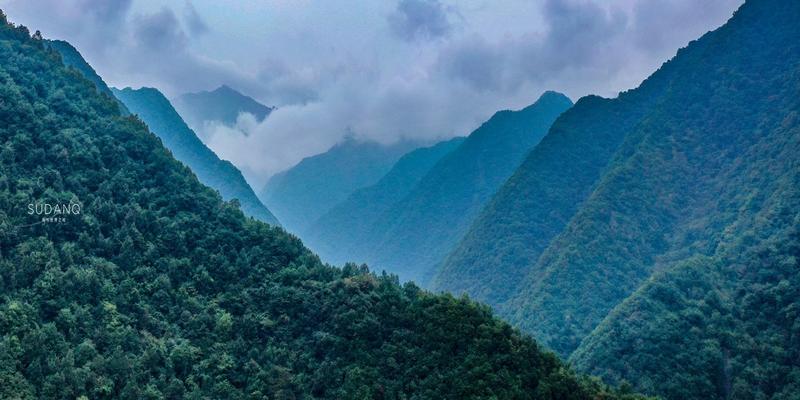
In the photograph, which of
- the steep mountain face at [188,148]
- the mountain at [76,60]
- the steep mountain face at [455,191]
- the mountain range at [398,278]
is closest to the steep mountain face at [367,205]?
the steep mountain face at [455,191]

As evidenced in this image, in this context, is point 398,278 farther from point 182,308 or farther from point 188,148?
point 188,148

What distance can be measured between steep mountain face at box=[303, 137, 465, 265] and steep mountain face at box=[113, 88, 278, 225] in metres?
63.3

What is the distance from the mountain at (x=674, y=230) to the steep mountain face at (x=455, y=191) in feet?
108

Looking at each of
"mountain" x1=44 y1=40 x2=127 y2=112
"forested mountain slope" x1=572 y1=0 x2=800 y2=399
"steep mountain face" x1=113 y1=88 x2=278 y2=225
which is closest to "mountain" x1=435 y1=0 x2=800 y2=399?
"forested mountain slope" x1=572 y1=0 x2=800 y2=399

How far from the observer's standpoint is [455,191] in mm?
146625

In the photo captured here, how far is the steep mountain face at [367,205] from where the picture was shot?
166125 mm

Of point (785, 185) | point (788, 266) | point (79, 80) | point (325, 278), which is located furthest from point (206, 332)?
point (785, 185)

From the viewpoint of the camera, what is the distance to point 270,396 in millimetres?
26859

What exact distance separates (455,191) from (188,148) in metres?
67.9

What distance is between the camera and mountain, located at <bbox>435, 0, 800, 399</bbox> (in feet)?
148

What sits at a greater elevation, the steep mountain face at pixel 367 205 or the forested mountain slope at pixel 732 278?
the steep mountain face at pixel 367 205

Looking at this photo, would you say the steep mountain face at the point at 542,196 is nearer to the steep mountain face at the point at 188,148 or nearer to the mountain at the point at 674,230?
the mountain at the point at 674,230

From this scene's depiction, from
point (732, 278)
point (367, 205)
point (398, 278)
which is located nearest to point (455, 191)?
point (367, 205)

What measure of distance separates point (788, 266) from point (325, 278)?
36.7 m
